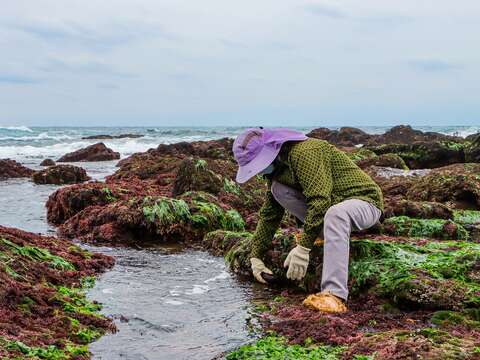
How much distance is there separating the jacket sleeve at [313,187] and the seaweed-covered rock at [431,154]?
12.1 meters

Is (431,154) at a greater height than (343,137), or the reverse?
(343,137)

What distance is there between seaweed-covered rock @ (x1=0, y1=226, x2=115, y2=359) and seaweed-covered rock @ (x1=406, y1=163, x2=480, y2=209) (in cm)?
600

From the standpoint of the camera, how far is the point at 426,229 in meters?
7.20

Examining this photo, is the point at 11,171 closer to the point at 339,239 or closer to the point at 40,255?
the point at 40,255

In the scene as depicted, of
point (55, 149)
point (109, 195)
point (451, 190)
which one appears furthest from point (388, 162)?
point (55, 149)

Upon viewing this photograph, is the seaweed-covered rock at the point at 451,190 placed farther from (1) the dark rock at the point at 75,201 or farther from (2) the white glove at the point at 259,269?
(1) the dark rock at the point at 75,201

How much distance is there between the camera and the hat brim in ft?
16.0

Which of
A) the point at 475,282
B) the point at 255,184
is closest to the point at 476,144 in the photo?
the point at 255,184

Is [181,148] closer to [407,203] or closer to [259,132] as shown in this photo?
[407,203]

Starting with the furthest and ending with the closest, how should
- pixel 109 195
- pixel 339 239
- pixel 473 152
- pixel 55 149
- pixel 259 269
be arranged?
pixel 55 149 < pixel 473 152 < pixel 109 195 < pixel 259 269 < pixel 339 239

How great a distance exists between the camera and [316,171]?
189 inches

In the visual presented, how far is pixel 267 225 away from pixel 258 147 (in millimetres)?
953

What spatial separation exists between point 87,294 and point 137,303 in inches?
21.1

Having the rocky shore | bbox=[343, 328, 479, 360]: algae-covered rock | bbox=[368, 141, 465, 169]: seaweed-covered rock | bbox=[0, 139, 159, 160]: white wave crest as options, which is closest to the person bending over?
the rocky shore
